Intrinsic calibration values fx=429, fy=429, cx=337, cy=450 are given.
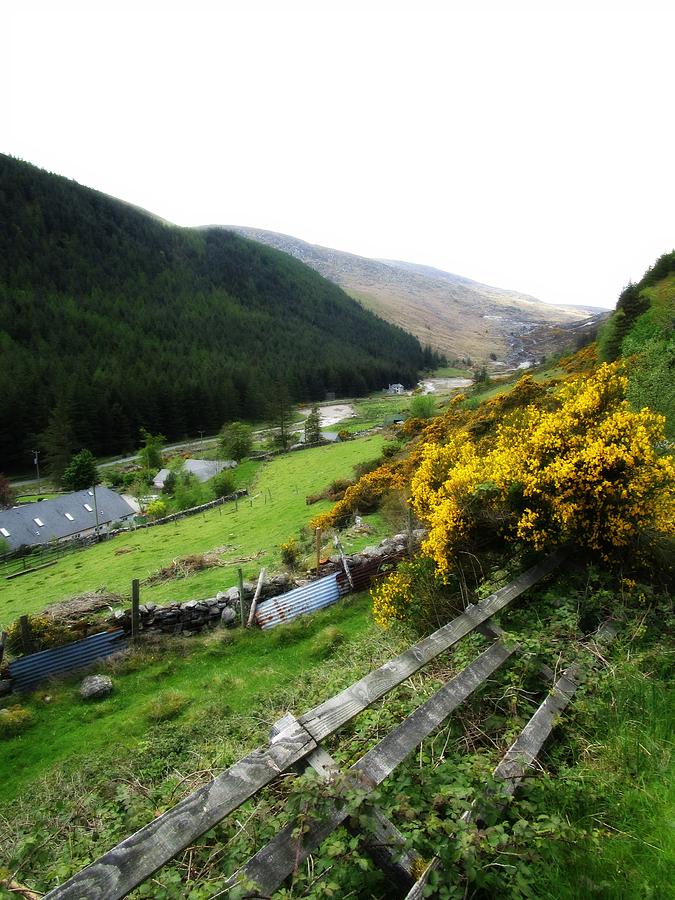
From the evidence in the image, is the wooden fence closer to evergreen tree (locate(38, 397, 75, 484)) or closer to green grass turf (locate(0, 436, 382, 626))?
green grass turf (locate(0, 436, 382, 626))

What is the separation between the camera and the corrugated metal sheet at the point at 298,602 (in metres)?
12.8

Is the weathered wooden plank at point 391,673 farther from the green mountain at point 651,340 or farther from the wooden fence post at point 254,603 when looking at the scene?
the wooden fence post at point 254,603

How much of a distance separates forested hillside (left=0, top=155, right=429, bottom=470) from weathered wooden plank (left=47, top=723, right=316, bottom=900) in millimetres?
70361

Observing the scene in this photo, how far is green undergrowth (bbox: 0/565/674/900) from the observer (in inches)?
91.7

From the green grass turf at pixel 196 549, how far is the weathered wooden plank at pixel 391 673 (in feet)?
42.3

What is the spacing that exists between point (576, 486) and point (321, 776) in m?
5.15

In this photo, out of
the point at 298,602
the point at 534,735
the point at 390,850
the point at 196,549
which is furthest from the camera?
the point at 196,549

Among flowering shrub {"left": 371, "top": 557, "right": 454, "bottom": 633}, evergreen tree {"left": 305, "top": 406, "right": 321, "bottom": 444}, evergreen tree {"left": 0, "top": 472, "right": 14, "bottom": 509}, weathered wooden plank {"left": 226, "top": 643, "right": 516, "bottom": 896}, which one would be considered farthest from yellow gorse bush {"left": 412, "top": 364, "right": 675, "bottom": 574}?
evergreen tree {"left": 0, "top": 472, "right": 14, "bottom": 509}

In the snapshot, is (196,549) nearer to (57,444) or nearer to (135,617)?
(135,617)

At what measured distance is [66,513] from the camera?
49875 millimetres

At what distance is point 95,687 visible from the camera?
10531 millimetres

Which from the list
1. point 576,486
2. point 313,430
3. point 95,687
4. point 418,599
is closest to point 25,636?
point 95,687

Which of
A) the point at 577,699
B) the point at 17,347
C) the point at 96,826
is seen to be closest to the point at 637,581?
the point at 577,699

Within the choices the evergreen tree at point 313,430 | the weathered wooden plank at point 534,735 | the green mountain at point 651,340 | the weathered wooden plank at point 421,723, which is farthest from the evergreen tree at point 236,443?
the weathered wooden plank at point 534,735
